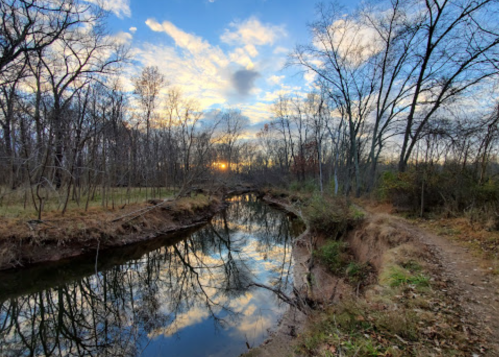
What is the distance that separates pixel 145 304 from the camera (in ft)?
22.7

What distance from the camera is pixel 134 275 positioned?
8.87m

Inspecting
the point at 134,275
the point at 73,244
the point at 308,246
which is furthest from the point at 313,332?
the point at 73,244

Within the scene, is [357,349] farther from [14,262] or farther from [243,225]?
[243,225]

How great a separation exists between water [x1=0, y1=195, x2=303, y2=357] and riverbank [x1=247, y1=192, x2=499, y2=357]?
150 cm

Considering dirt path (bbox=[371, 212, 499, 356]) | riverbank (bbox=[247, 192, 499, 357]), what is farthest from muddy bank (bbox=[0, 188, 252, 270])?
dirt path (bbox=[371, 212, 499, 356])

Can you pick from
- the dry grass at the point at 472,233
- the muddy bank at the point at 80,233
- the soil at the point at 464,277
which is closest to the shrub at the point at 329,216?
the soil at the point at 464,277

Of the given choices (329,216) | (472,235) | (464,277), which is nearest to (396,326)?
(464,277)

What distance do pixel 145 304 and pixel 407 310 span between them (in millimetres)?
6627

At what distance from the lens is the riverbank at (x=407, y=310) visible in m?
3.07

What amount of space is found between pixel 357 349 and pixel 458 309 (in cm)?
221

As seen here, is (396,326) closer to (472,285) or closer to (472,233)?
(472,285)

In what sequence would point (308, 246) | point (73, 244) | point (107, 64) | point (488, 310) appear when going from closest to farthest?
point (488, 310), point (73, 244), point (308, 246), point (107, 64)

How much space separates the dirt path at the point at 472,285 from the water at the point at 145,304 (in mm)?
3948

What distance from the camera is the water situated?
208 inches
